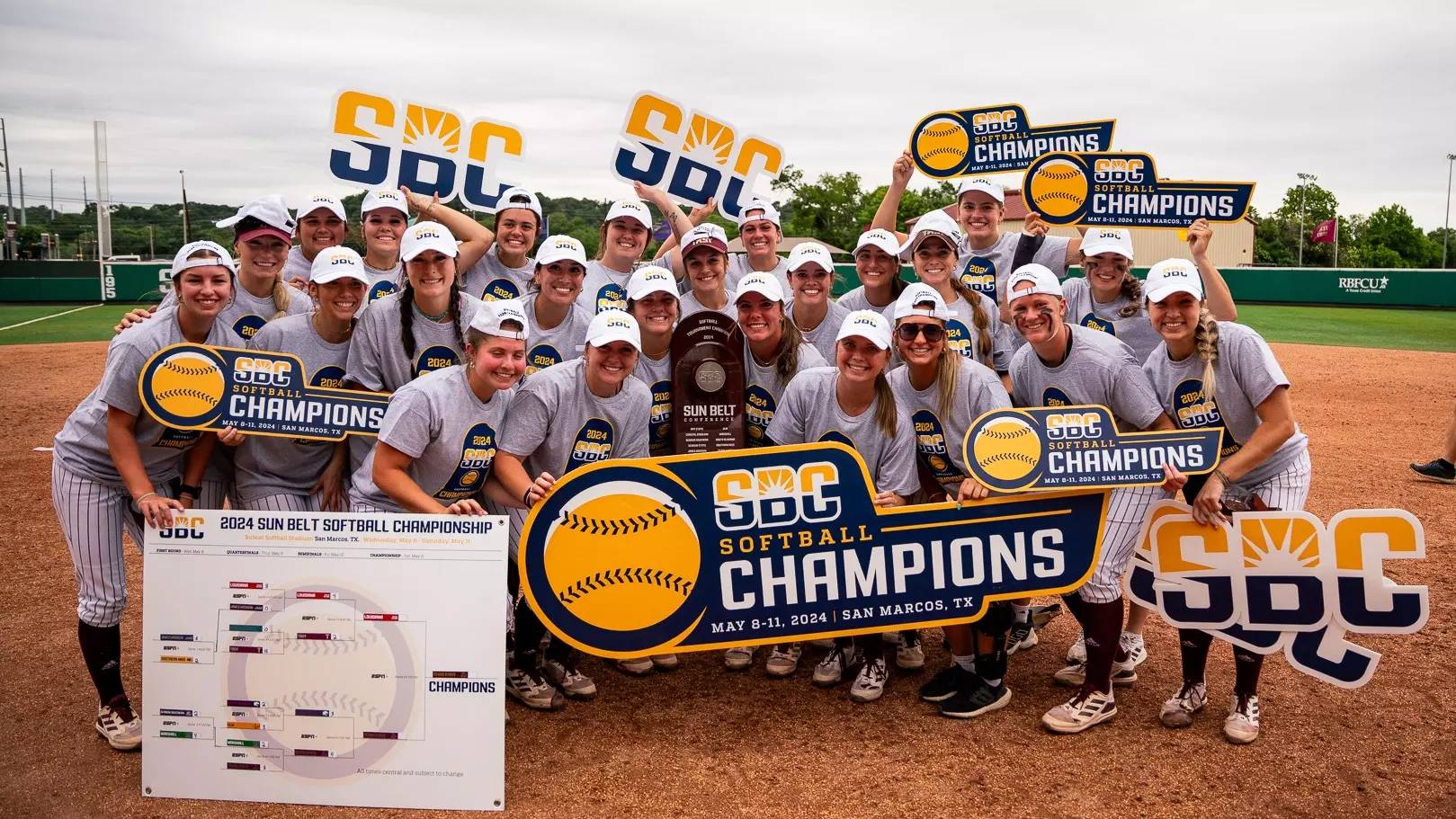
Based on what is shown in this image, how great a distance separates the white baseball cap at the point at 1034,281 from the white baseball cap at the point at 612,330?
1737mm

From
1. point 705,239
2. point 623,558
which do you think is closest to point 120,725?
point 623,558

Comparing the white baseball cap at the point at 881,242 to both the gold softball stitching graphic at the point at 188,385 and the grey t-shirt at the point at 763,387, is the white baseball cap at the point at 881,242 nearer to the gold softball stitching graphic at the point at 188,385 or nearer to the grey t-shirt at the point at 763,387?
the grey t-shirt at the point at 763,387

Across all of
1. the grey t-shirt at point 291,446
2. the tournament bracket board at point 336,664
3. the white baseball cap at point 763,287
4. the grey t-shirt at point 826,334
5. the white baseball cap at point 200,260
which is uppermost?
the white baseball cap at point 200,260

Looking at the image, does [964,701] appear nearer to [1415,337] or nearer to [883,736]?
[883,736]

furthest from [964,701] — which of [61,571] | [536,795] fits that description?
[61,571]

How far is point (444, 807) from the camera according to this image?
13.3ft

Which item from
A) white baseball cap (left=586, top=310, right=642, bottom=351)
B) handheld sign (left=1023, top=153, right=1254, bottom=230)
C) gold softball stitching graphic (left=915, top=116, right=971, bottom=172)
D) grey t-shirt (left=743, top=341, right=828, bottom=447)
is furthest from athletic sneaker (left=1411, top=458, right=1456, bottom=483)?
white baseball cap (left=586, top=310, right=642, bottom=351)

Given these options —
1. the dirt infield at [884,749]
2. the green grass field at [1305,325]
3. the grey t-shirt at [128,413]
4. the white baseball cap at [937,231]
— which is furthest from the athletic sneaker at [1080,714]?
the green grass field at [1305,325]

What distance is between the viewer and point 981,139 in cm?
750

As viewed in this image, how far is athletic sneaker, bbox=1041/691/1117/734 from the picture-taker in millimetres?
4699

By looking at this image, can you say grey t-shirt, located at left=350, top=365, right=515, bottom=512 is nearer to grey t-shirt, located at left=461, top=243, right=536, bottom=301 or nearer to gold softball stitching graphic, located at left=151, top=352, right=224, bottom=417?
gold softball stitching graphic, located at left=151, top=352, right=224, bottom=417

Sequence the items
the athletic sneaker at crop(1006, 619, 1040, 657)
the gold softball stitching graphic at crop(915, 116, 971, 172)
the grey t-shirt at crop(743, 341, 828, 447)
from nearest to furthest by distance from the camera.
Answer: the grey t-shirt at crop(743, 341, 828, 447)
the athletic sneaker at crop(1006, 619, 1040, 657)
the gold softball stitching graphic at crop(915, 116, 971, 172)

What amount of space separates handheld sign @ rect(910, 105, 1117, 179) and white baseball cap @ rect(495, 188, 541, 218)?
8.98 feet

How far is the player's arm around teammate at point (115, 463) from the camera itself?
4.38 meters
